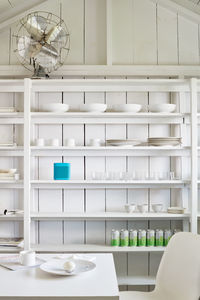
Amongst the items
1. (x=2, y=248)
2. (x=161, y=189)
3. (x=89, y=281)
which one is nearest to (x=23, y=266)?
(x=89, y=281)

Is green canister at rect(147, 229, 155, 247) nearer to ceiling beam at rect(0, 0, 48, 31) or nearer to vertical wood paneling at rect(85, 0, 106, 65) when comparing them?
vertical wood paneling at rect(85, 0, 106, 65)

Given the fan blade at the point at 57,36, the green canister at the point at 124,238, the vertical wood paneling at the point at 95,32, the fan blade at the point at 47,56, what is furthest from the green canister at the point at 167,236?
the fan blade at the point at 57,36

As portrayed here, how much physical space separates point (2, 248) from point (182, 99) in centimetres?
205

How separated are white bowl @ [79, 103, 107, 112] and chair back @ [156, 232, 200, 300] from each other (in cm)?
136

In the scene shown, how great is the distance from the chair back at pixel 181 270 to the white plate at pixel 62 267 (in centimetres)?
53

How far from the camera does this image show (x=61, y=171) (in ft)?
11.6

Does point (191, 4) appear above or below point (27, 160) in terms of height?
above

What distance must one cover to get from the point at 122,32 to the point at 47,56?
0.81 meters

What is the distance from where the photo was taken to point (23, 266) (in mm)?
2305

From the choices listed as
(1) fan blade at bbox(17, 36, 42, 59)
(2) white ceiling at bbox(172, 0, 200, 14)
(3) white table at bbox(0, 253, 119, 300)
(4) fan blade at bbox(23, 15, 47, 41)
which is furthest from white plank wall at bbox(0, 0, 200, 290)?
(3) white table at bbox(0, 253, 119, 300)

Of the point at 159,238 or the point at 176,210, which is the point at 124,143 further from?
the point at 159,238

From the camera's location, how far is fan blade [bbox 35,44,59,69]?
11.1 ft

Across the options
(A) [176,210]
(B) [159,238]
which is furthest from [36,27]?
(B) [159,238]

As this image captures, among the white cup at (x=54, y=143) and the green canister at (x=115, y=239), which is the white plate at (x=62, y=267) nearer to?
the green canister at (x=115, y=239)
